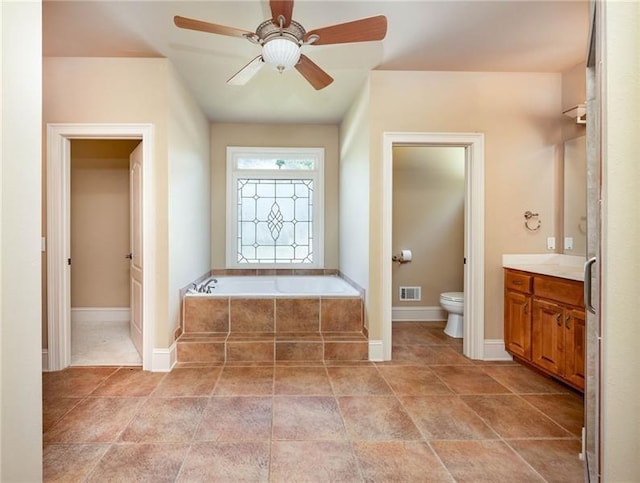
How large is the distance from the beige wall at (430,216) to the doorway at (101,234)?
3.45 m

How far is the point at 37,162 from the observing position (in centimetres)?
132

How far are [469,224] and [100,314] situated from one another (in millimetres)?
4460

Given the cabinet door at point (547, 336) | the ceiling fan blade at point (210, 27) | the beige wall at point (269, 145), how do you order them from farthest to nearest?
the beige wall at point (269, 145), the cabinet door at point (547, 336), the ceiling fan blade at point (210, 27)

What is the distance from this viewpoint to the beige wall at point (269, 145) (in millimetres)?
4754

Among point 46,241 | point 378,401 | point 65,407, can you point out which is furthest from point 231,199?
point 378,401

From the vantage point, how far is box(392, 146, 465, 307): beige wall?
4.60 meters

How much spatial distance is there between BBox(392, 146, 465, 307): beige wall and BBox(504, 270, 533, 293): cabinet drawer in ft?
4.53

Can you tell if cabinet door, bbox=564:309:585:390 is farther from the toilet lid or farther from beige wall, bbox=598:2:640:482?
beige wall, bbox=598:2:640:482

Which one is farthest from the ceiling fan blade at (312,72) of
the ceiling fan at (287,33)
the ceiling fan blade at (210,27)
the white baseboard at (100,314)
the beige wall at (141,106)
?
the white baseboard at (100,314)

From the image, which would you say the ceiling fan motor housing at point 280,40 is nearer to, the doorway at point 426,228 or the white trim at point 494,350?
the doorway at point 426,228

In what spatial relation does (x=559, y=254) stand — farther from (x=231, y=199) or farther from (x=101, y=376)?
(x=101, y=376)

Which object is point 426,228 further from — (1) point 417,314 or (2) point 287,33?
(2) point 287,33

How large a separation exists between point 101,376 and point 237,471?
1.78 meters

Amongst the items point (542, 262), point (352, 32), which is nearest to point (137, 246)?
point (352, 32)
